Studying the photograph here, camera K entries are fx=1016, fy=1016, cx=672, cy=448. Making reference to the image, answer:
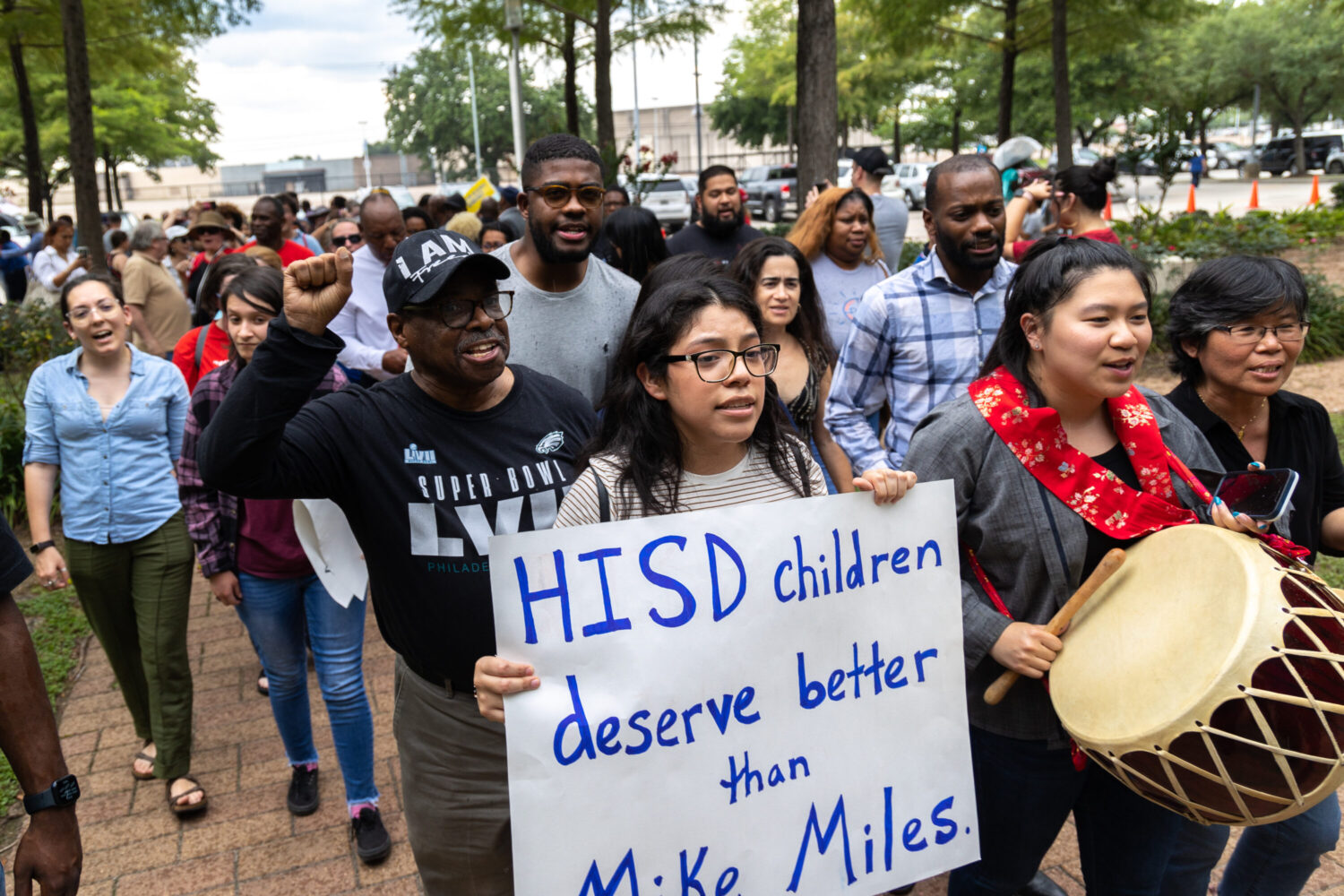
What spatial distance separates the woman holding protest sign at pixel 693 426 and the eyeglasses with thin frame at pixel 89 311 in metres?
2.50

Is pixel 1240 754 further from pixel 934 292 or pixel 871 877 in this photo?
pixel 934 292

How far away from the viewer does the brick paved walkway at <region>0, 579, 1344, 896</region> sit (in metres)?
3.40

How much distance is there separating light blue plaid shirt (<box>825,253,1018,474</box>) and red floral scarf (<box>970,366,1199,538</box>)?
3.81 ft

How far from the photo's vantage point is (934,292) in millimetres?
3611

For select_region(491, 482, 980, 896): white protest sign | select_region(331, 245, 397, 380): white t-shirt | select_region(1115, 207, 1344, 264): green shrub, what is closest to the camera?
select_region(491, 482, 980, 896): white protest sign

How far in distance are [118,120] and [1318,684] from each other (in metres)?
35.7

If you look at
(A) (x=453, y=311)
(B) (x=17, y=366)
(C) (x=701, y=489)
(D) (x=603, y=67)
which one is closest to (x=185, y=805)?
(A) (x=453, y=311)

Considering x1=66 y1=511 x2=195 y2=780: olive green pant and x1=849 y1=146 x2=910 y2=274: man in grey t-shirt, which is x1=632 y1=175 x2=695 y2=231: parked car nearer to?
x1=849 y1=146 x2=910 y2=274: man in grey t-shirt

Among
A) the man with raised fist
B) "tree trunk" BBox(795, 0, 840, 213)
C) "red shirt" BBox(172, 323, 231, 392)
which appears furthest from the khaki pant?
Answer: "tree trunk" BBox(795, 0, 840, 213)

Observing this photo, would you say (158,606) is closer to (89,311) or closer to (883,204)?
(89,311)

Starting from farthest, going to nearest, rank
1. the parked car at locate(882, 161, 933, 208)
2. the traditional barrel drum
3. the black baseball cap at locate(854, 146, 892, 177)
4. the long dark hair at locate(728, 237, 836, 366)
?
the parked car at locate(882, 161, 933, 208)
the black baseball cap at locate(854, 146, 892, 177)
the long dark hair at locate(728, 237, 836, 366)
the traditional barrel drum

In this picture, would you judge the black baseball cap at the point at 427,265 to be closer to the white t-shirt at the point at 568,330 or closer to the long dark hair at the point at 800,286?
the white t-shirt at the point at 568,330

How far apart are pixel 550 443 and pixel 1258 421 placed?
191 centimetres

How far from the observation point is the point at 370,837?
349 cm
